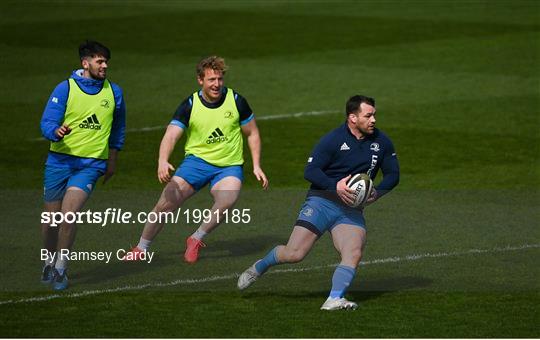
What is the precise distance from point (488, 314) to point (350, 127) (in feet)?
7.90


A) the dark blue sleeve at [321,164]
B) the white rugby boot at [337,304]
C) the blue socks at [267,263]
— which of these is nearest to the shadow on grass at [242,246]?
the blue socks at [267,263]

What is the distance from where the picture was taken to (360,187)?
13633 mm

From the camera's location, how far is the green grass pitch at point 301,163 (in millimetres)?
13750

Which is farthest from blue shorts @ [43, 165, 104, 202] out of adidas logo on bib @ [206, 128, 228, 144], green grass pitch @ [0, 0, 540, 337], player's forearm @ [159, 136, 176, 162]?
adidas logo on bib @ [206, 128, 228, 144]

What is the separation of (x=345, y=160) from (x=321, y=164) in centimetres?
27

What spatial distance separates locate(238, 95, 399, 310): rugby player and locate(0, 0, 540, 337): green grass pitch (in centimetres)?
65

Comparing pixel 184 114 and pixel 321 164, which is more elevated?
pixel 184 114

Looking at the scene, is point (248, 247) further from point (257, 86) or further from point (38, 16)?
point (38, 16)

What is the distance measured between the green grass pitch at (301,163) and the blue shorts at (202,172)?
1.01m

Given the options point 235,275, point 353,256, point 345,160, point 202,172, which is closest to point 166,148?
point 202,172

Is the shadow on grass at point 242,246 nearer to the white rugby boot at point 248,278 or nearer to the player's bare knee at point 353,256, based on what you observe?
the white rugby boot at point 248,278

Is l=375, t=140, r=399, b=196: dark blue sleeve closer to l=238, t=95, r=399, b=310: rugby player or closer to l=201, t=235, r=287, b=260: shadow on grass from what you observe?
l=238, t=95, r=399, b=310: rugby player

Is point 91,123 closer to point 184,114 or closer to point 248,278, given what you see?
point 184,114

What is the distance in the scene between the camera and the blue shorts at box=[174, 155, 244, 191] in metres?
16.1
